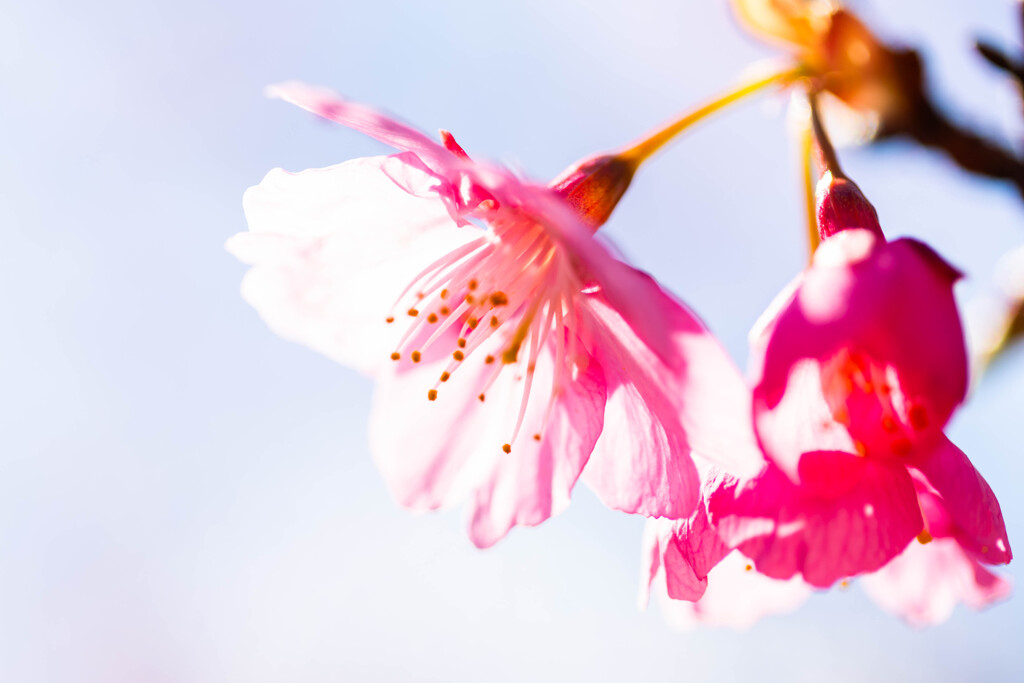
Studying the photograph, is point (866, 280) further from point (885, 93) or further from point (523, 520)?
point (523, 520)

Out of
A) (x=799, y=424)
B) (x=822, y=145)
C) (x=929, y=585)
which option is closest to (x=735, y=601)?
(x=929, y=585)

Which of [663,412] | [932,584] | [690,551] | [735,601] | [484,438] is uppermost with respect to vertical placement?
[484,438]

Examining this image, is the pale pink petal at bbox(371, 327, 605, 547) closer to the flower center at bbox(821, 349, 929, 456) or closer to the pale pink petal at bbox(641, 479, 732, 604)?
the pale pink petal at bbox(641, 479, 732, 604)

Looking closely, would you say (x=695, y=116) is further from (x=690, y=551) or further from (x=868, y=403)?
(x=690, y=551)

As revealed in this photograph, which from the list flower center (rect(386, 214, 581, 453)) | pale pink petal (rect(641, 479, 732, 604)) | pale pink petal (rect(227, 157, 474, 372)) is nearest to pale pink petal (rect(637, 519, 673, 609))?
pale pink petal (rect(641, 479, 732, 604))

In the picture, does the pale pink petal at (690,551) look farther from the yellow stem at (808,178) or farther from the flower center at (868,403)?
the yellow stem at (808,178)

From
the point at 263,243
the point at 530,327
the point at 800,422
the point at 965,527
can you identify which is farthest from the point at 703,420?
the point at 263,243

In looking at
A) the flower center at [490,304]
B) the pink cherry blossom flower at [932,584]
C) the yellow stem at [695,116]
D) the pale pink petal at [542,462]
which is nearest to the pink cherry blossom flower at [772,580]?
the pink cherry blossom flower at [932,584]
